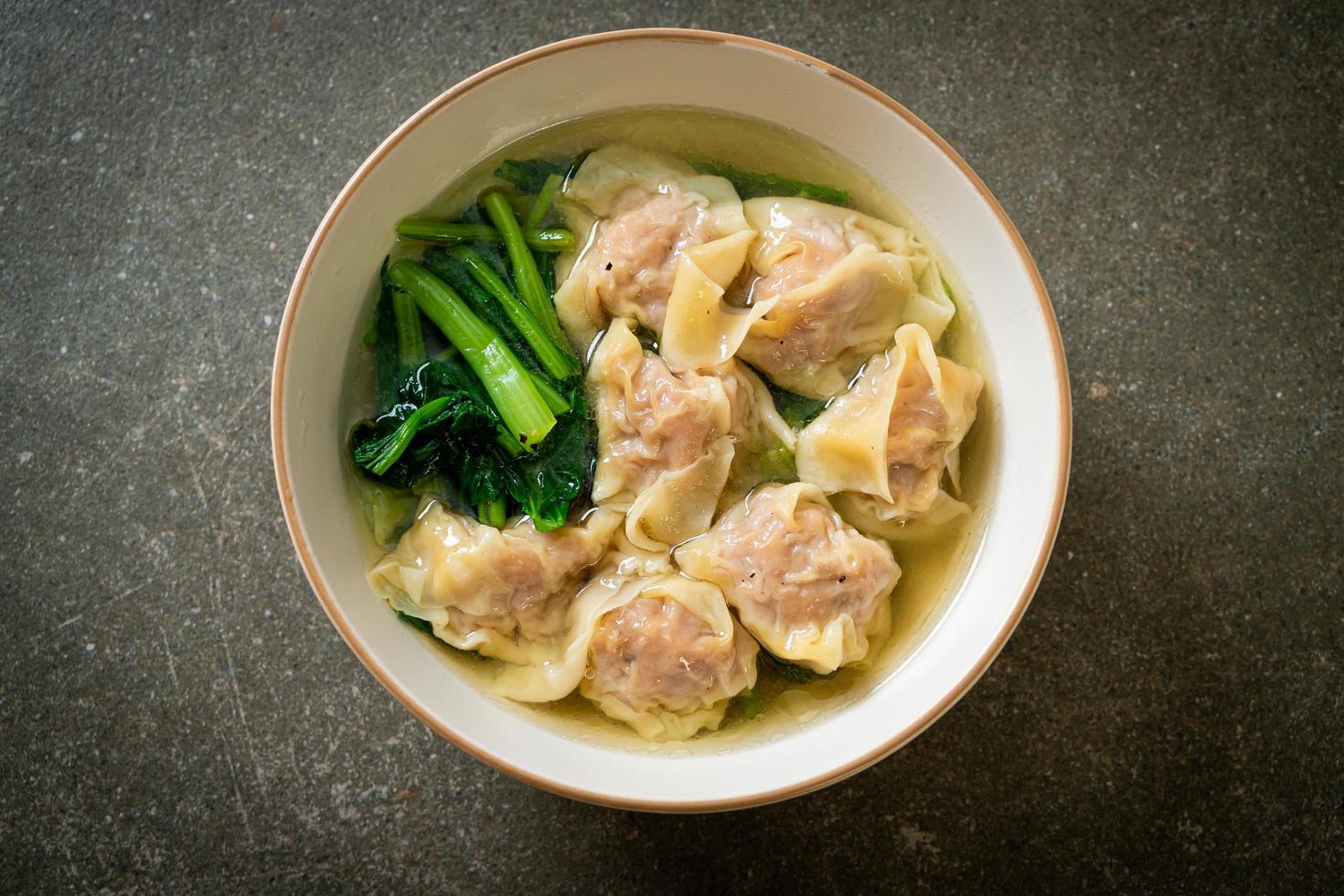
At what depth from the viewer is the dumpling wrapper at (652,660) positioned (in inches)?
80.5

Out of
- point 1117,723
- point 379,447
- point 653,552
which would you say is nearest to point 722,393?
point 653,552

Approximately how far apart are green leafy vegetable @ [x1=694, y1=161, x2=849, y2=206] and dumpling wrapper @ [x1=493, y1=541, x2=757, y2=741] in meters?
0.91

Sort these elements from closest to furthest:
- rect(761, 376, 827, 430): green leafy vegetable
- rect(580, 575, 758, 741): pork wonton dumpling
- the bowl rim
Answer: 1. the bowl rim
2. rect(580, 575, 758, 741): pork wonton dumpling
3. rect(761, 376, 827, 430): green leafy vegetable

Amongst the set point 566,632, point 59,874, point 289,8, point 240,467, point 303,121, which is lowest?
point 59,874

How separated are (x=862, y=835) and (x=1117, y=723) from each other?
0.67 meters

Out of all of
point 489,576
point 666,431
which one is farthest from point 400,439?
point 666,431

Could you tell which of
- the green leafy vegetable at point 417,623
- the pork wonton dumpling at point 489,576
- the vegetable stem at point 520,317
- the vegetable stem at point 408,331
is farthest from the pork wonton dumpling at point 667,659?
the vegetable stem at point 408,331

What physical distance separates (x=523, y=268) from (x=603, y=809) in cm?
128

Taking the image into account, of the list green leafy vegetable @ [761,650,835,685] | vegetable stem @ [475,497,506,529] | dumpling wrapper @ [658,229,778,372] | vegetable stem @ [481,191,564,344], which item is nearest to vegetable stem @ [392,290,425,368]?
vegetable stem @ [481,191,564,344]

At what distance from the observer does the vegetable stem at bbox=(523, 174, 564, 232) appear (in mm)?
2240

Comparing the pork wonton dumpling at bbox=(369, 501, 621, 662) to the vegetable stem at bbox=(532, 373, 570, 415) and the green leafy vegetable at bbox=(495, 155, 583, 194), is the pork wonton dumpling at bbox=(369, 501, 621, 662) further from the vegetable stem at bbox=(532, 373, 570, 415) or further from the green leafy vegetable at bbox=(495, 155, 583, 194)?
the green leafy vegetable at bbox=(495, 155, 583, 194)

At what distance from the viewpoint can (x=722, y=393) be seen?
2.11 metres

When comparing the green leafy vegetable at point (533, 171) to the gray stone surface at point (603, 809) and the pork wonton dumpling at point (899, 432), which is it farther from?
the pork wonton dumpling at point (899, 432)

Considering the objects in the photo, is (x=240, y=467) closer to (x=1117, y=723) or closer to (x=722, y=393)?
(x=722, y=393)
